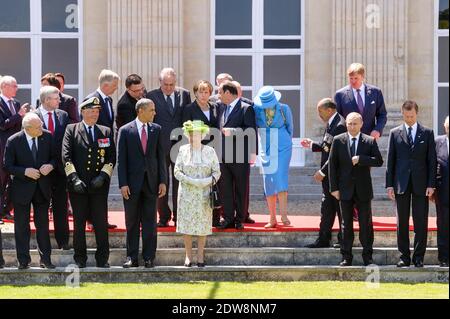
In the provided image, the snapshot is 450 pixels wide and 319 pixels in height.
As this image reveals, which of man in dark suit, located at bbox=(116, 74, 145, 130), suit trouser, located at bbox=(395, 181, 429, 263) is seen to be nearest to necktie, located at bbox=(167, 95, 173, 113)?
man in dark suit, located at bbox=(116, 74, 145, 130)

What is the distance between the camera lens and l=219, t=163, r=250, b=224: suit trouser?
1501 cm

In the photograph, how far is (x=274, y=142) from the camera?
50.5 feet

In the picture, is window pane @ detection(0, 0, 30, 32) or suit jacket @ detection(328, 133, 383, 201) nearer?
suit jacket @ detection(328, 133, 383, 201)

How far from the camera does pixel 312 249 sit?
1438 centimetres

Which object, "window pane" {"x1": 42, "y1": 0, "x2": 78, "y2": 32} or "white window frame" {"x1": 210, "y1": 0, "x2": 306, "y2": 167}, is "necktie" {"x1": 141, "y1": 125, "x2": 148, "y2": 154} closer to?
"white window frame" {"x1": 210, "y1": 0, "x2": 306, "y2": 167}

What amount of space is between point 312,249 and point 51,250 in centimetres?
296

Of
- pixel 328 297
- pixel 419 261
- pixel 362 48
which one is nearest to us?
pixel 328 297

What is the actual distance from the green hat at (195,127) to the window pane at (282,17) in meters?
6.16

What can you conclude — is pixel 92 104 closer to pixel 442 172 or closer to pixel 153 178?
pixel 153 178

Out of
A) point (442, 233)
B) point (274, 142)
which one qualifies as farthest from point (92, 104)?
point (442, 233)

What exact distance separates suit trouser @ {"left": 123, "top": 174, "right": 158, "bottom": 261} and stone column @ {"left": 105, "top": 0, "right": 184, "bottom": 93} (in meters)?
5.63

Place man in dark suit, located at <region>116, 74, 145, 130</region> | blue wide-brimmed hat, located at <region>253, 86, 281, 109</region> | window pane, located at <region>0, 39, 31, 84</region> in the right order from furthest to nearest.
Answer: window pane, located at <region>0, 39, 31, 84</region> < blue wide-brimmed hat, located at <region>253, 86, 281, 109</region> < man in dark suit, located at <region>116, 74, 145, 130</region>

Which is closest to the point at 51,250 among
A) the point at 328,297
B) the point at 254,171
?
the point at 328,297
